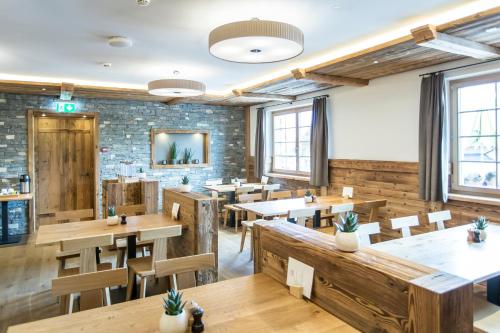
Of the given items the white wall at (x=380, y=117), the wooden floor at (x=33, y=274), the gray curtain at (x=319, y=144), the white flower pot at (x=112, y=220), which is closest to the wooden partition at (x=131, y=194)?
the wooden floor at (x=33, y=274)

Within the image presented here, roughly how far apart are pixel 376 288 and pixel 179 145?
6886mm

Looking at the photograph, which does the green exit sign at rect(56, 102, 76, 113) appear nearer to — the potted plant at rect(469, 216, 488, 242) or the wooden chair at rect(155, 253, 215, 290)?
the wooden chair at rect(155, 253, 215, 290)

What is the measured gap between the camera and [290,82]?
17.7ft

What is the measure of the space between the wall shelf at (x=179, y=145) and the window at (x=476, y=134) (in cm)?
509

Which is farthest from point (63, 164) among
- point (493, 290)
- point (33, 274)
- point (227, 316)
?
point (493, 290)

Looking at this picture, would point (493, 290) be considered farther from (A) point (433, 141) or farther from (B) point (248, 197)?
(B) point (248, 197)

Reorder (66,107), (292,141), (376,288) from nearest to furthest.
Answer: (376,288) → (66,107) → (292,141)

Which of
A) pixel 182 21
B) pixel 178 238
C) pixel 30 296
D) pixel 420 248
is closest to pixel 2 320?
pixel 30 296

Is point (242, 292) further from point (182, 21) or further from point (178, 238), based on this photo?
point (182, 21)

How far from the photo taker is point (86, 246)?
2811 mm

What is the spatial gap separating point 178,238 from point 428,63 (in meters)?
3.64

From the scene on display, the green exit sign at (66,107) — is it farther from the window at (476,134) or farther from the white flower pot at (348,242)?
the white flower pot at (348,242)

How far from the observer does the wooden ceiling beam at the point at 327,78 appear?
4602mm

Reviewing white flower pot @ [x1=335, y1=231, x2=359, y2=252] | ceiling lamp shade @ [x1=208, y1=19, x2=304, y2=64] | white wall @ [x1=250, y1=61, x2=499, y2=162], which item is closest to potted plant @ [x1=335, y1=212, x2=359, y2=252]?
white flower pot @ [x1=335, y1=231, x2=359, y2=252]
